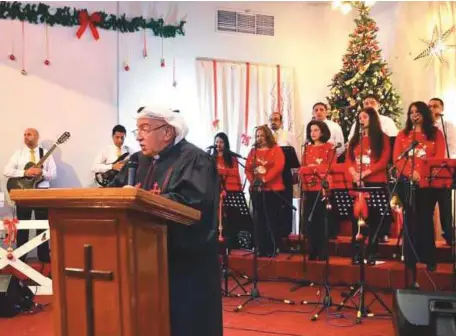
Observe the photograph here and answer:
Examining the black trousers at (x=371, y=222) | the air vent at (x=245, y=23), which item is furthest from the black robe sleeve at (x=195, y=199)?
the air vent at (x=245, y=23)

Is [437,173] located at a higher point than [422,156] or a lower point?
lower

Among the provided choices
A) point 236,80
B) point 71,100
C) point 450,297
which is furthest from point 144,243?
point 236,80

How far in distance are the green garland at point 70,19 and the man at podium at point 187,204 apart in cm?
616

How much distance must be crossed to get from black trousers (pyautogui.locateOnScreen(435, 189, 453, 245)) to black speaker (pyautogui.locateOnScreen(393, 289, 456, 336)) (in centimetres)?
309

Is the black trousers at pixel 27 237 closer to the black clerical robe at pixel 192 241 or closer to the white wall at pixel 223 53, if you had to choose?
the white wall at pixel 223 53

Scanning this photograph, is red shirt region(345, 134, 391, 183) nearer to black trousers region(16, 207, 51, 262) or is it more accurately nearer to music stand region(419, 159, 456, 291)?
music stand region(419, 159, 456, 291)

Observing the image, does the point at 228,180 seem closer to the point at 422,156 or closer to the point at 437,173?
the point at 422,156

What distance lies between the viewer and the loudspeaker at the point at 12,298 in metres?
4.93

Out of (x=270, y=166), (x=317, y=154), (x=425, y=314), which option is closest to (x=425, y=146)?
(x=317, y=154)

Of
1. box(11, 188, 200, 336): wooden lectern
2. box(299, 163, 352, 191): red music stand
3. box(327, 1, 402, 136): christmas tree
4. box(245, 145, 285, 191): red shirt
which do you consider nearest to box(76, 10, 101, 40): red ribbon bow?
box(245, 145, 285, 191): red shirt

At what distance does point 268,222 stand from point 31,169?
295cm

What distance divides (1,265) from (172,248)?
385 cm

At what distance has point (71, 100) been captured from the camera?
8.25m

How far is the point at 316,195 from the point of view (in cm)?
587
